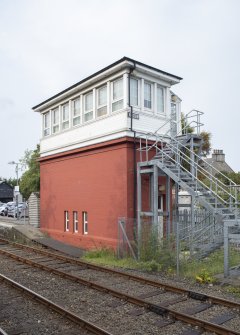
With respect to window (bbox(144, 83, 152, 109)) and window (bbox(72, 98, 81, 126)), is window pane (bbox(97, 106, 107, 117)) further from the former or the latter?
window (bbox(144, 83, 152, 109))

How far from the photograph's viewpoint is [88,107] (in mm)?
17734

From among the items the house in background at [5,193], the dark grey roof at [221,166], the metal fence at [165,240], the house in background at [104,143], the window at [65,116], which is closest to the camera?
the metal fence at [165,240]

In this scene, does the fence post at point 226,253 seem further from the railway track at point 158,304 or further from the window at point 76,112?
the window at point 76,112

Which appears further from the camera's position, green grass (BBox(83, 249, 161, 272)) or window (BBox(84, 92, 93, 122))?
window (BBox(84, 92, 93, 122))

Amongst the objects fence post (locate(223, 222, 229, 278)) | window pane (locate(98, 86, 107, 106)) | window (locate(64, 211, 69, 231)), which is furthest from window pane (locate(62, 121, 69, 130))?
fence post (locate(223, 222, 229, 278))

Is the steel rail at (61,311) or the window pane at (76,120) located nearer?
the steel rail at (61,311)

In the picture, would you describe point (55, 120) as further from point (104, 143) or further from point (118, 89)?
point (118, 89)

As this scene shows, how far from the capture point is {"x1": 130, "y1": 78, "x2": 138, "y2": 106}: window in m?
15.7

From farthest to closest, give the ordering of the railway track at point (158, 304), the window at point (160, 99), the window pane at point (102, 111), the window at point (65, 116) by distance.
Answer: the window at point (65, 116) < the window at point (160, 99) < the window pane at point (102, 111) < the railway track at point (158, 304)

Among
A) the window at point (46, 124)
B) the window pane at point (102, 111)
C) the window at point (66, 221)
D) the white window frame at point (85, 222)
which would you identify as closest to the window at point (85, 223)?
the white window frame at point (85, 222)

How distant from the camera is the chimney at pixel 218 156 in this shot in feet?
158

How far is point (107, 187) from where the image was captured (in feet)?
52.3

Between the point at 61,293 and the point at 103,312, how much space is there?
1965 millimetres

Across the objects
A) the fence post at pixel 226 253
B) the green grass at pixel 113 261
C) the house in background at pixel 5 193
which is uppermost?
the house in background at pixel 5 193
